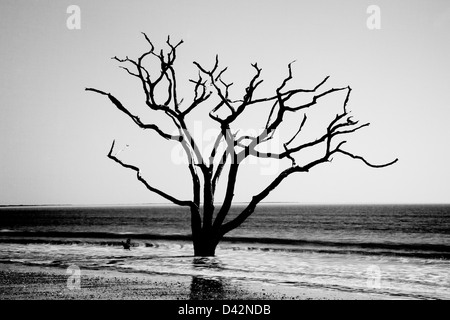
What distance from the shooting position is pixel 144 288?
1096cm

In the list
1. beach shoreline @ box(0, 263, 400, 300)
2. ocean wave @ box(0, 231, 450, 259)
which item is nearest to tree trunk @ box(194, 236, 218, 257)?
beach shoreline @ box(0, 263, 400, 300)

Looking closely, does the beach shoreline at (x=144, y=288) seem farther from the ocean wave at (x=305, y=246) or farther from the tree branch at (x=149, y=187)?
the ocean wave at (x=305, y=246)

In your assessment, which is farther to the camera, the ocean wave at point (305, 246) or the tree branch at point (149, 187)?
the ocean wave at point (305, 246)

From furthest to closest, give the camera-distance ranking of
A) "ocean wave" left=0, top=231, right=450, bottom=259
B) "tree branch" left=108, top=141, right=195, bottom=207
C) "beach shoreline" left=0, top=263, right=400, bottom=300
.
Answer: "ocean wave" left=0, top=231, right=450, bottom=259, "tree branch" left=108, top=141, right=195, bottom=207, "beach shoreline" left=0, top=263, right=400, bottom=300

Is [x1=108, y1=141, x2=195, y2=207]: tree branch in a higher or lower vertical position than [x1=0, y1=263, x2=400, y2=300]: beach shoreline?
higher

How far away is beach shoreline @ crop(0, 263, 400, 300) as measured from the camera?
10008mm

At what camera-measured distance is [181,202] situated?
59.3 ft

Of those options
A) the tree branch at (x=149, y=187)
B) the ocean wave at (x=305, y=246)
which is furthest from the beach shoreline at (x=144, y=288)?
the ocean wave at (x=305, y=246)

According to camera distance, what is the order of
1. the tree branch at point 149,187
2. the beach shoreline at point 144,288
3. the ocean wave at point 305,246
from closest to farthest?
the beach shoreline at point 144,288 < the tree branch at point 149,187 < the ocean wave at point 305,246

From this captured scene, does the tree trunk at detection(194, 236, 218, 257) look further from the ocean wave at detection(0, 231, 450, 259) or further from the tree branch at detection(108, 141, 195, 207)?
the ocean wave at detection(0, 231, 450, 259)

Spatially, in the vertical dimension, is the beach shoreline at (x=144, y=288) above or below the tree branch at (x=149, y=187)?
below

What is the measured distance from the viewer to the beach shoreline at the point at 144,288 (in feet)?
32.8

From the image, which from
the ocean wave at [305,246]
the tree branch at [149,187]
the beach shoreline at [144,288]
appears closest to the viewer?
the beach shoreline at [144,288]

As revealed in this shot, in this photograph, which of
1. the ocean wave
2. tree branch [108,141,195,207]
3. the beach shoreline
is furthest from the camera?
the ocean wave
